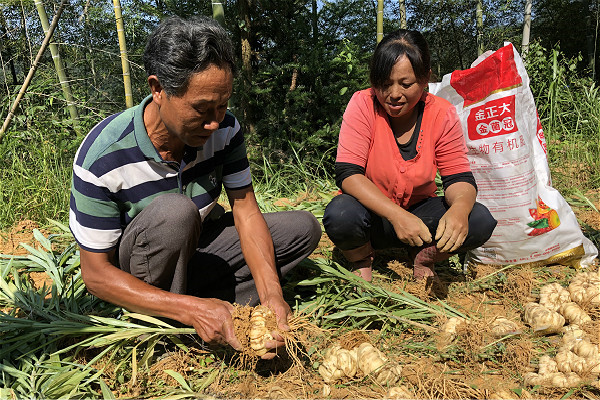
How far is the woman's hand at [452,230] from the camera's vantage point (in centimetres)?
198

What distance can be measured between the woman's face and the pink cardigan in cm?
13

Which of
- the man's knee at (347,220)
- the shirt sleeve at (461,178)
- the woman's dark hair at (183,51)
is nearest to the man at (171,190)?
the woman's dark hair at (183,51)

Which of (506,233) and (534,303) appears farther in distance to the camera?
(506,233)

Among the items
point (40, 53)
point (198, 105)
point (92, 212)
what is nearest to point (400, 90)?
point (198, 105)

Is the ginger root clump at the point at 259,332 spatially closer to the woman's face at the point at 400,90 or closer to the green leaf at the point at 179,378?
the green leaf at the point at 179,378

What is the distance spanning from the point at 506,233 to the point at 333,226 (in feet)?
3.32

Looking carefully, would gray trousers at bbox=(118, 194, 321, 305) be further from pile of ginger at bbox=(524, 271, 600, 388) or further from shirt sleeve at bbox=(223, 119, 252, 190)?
pile of ginger at bbox=(524, 271, 600, 388)

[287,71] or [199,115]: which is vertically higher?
[287,71]

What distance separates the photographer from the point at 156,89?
1.52m

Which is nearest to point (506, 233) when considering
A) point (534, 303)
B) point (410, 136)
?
point (534, 303)

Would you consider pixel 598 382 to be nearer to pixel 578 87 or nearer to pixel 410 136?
pixel 410 136

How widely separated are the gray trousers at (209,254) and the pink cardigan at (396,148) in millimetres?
461

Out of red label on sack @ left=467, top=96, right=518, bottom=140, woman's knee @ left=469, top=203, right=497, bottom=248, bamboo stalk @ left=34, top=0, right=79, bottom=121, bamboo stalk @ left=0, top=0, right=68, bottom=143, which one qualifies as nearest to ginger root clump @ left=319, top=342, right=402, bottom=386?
woman's knee @ left=469, top=203, right=497, bottom=248

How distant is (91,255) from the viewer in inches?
62.6
